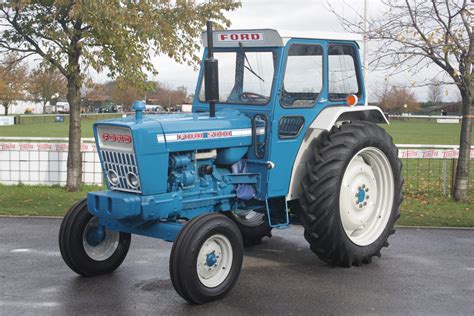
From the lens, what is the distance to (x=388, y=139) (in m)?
7.87

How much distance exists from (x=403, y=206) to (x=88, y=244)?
20.8 feet

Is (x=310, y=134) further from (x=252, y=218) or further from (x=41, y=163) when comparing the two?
(x=41, y=163)

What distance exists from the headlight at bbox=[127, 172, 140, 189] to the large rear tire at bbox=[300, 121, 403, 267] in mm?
1828

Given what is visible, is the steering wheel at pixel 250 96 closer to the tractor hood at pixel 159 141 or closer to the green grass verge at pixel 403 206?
the tractor hood at pixel 159 141

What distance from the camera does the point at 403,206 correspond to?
11422mm

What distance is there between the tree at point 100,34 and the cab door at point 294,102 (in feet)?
16.7

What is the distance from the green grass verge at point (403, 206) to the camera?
10.2m

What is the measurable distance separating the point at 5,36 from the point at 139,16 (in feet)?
8.89

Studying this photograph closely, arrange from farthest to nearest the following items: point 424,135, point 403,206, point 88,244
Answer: point 424,135 → point 403,206 → point 88,244

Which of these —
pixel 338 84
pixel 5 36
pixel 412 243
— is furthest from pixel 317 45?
pixel 5 36

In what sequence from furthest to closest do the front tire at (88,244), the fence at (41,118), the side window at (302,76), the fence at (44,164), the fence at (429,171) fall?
the fence at (41,118) < the fence at (44,164) < the fence at (429,171) < the side window at (302,76) < the front tire at (88,244)

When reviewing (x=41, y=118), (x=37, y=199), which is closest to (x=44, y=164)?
(x=37, y=199)

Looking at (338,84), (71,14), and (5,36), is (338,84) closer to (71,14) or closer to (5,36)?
(71,14)

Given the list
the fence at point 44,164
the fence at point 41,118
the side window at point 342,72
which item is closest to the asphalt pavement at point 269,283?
the side window at point 342,72
